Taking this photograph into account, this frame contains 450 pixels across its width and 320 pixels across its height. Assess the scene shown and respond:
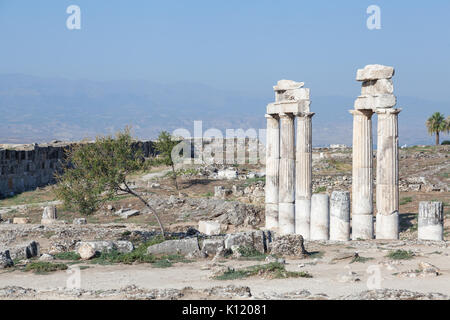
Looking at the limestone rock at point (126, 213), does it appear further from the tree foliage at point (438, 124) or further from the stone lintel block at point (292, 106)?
the tree foliage at point (438, 124)

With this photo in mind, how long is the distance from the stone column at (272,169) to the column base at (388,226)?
6.10 metres

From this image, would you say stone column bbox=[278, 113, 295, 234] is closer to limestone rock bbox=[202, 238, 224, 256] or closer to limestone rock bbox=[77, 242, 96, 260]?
limestone rock bbox=[202, 238, 224, 256]

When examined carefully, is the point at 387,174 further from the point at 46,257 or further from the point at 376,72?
the point at 46,257

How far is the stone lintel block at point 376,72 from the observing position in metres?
25.5

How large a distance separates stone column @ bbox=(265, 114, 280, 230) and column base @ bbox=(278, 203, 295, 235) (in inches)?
36.6

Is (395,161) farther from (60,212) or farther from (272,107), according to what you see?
(60,212)

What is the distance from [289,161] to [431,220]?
255 inches

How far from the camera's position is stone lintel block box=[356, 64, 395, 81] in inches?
1005

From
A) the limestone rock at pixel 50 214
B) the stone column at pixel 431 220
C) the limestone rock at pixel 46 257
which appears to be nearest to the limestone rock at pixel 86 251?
the limestone rock at pixel 46 257

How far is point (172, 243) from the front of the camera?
2425 cm

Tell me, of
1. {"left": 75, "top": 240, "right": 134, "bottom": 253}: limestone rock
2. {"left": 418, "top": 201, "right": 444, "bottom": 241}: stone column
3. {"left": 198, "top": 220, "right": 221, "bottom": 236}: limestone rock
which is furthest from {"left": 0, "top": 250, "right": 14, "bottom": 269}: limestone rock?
{"left": 418, "top": 201, "right": 444, "bottom": 241}: stone column

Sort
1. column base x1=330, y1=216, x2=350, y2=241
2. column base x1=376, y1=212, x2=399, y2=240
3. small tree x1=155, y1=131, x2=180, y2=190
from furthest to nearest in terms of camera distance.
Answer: small tree x1=155, y1=131, x2=180, y2=190 → column base x1=330, y1=216, x2=350, y2=241 → column base x1=376, y1=212, x2=399, y2=240
